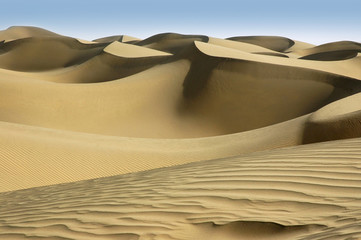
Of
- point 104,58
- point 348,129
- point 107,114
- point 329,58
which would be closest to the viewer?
point 348,129

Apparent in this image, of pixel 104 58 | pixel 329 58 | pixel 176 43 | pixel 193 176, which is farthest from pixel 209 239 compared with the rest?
pixel 176 43

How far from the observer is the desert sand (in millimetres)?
3447

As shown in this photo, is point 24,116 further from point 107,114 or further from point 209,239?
point 209,239

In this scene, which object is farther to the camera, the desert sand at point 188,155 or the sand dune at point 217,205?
the desert sand at point 188,155

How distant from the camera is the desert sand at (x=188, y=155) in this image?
3447mm

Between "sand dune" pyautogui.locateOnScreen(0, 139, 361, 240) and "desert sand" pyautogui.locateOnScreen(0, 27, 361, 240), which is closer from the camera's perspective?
"sand dune" pyautogui.locateOnScreen(0, 139, 361, 240)

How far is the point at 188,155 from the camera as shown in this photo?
9.94 meters

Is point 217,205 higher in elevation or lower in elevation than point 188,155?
lower

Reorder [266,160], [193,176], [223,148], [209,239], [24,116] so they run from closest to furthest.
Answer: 1. [209,239]
2. [193,176]
3. [266,160]
4. [223,148]
5. [24,116]

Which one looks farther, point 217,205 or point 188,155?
point 188,155

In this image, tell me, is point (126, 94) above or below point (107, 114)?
above

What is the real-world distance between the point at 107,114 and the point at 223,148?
10113mm

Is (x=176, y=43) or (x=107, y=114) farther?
(x=176, y=43)

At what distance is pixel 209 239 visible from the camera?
10.4 feet
